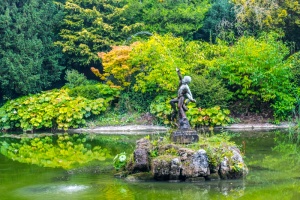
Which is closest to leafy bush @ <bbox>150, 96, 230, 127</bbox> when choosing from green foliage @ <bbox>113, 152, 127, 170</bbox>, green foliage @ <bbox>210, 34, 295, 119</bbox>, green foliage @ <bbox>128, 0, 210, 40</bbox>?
green foliage @ <bbox>210, 34, 295, 119</bbox>

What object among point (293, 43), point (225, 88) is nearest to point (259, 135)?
point (225, 88)

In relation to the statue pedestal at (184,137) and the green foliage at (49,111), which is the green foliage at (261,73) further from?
the statue pedestal at (184,137)

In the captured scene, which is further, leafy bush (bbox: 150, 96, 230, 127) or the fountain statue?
leafy bush (bbox: 150, 96, 230, 127)

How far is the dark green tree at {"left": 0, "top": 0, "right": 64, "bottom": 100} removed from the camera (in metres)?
25.0

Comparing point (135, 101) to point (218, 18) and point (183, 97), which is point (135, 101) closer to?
point (218, 18)

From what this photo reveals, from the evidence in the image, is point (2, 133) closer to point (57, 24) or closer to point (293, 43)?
point (57, 24)

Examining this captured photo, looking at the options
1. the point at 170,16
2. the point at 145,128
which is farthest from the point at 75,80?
the point at 170,16

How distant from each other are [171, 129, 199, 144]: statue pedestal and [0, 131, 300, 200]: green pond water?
1359mm

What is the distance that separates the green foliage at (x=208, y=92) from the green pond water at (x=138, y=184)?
7557 mm

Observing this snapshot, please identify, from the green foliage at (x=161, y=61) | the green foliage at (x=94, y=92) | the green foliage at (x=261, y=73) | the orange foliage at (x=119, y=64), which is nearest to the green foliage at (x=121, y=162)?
the green foliage at (x=161, y=61)

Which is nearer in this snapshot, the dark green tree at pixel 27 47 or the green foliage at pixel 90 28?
the dark green tree at pixel 27 47

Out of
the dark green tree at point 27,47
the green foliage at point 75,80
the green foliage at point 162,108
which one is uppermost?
the dark green tree at point 27,47

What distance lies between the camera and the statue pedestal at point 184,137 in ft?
38.7

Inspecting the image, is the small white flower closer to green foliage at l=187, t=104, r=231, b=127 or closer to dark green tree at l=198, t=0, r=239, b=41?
green foliage at l=187, t=104, r=231, b=127
